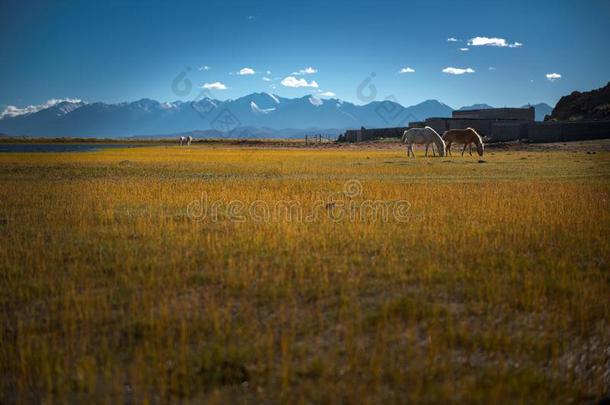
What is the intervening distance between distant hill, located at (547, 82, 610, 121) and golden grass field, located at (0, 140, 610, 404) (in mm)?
62200

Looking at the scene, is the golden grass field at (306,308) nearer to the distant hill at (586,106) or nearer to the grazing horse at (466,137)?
the grazing horse at (466,137)

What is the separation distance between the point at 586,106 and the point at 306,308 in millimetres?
79620

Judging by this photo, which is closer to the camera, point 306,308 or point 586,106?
point 306,308

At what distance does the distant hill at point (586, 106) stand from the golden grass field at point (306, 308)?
62.2 meters

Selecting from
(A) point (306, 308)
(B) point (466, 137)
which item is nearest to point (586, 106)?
(B) point (466, 137)

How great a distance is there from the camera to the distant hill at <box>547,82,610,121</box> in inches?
2570

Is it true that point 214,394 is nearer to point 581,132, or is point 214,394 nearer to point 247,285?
point 247,285

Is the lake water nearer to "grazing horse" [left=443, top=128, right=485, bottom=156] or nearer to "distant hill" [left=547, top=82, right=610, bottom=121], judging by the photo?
"grazing horse" [left=443, top=128, right=485, bottom=156]

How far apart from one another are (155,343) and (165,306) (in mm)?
912

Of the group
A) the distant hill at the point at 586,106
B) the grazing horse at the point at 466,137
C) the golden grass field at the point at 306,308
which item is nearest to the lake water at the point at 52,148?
the grazing horse at the point at 466,137

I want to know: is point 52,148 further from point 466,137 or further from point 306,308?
point 306,308

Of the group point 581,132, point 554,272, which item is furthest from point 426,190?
point 581,132

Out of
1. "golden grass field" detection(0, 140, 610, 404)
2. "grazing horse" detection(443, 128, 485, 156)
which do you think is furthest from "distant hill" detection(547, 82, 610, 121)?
"golden grass field" detection(0, 140, 610, 404)

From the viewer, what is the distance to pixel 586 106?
72.4 m
